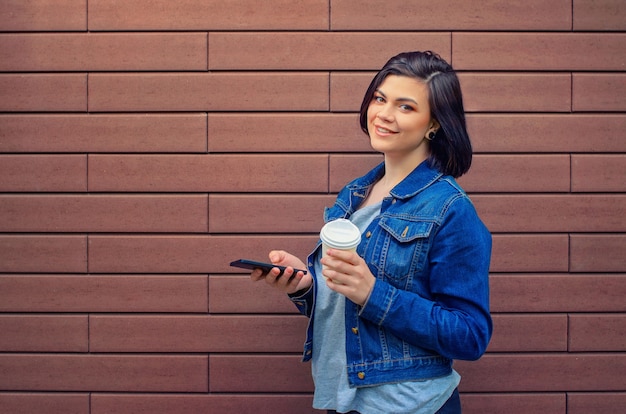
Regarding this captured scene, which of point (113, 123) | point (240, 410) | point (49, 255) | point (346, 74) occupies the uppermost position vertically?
point (346, 74)

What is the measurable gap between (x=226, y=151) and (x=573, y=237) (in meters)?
1.78

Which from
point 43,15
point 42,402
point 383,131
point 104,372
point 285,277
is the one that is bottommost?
point 42,402

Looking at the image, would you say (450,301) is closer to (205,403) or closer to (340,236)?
(340,236)

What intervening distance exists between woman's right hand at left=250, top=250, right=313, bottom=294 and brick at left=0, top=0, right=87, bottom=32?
66.5 inches

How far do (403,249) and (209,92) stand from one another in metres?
1.47

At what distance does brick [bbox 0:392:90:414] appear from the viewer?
2.98m

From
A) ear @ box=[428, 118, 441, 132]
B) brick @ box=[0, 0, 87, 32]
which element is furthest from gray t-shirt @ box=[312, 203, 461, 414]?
brick @ box=[0, 0, 87, 32]

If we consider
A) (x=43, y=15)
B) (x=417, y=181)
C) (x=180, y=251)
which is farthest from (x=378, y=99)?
(x=43, y=15)

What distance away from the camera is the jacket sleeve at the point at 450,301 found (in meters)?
1.83

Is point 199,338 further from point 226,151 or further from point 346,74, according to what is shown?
point 346,74

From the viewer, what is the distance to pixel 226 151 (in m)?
2.92

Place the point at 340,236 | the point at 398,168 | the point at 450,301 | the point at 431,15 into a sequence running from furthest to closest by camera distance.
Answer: the point at 431,15 → the point at 398,168 → the point at 450,301 → the point at 340,236

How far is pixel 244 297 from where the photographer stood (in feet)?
9.66

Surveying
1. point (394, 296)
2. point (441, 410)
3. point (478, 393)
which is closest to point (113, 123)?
point (394, 296)
